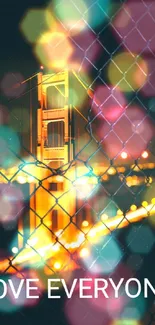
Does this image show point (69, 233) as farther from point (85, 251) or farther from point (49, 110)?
point (49, 110)

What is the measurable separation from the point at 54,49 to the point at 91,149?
4.03 metres

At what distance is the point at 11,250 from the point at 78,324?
40.4 inches

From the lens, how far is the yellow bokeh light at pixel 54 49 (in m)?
1.33

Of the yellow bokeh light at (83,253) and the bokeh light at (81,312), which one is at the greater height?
the yellow bokeh light at (83,253)

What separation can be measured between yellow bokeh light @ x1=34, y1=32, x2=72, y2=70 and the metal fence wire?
1 centimetres

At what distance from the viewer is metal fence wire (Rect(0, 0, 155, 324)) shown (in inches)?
41.5

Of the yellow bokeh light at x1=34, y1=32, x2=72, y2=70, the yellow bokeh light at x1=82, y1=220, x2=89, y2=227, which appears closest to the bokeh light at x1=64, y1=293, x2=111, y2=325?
the yellow bokeh light at x1=34, y1=32, x2=72, y2=70

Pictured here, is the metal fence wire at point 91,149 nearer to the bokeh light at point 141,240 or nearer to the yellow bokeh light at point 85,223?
the bokeh light at point 141,240

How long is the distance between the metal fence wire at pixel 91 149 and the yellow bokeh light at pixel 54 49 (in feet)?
0.04

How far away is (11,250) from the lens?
7.95 ft

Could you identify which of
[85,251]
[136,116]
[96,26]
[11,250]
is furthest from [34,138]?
[96,26]

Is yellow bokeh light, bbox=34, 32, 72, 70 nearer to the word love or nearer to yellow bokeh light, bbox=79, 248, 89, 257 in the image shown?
the word love

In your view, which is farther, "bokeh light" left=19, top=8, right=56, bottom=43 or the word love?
the word love

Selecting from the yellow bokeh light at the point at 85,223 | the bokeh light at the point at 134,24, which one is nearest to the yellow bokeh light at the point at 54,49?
the bokeh light at the point at 134,24
